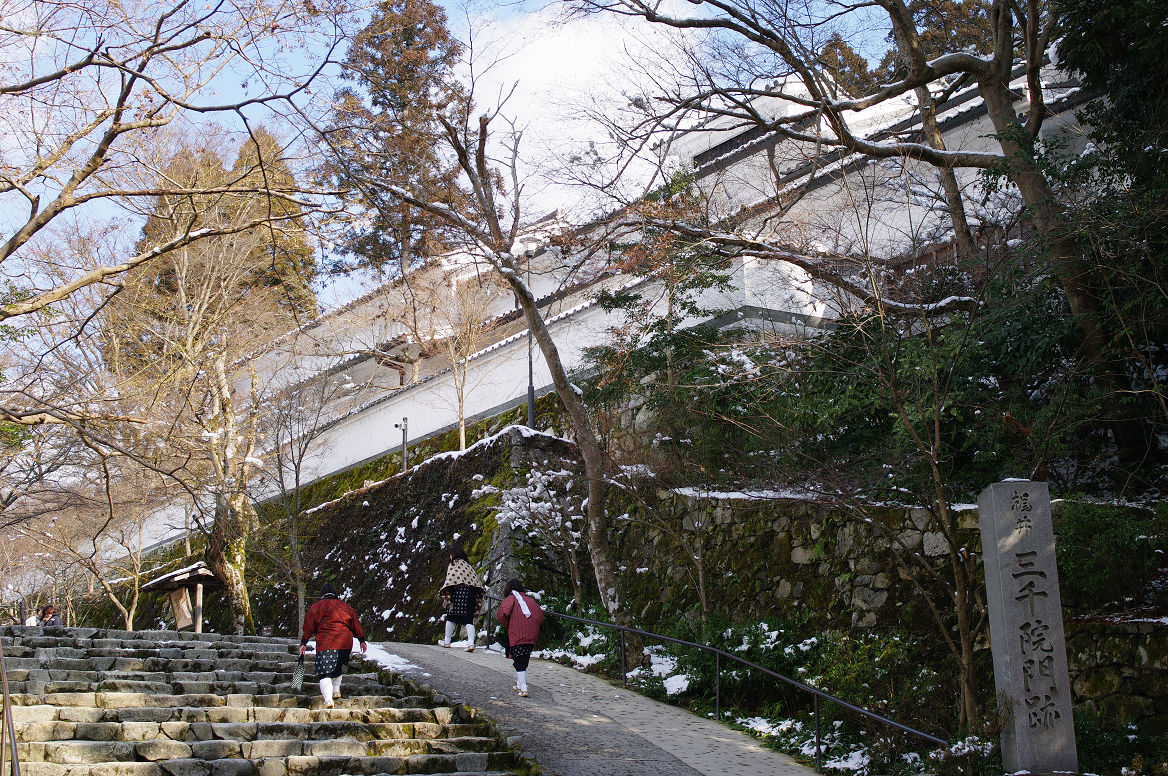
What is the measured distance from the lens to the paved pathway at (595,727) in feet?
26.2

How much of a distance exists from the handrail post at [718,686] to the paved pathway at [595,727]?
0.17 m

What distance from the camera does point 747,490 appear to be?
11.8 meters

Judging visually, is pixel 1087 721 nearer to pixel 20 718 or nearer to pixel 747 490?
pixel 747 490

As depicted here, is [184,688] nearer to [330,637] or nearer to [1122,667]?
[330,637]

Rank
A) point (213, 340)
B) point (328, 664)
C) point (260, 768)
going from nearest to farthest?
point (260, 768) < point (328, 664) < point (213, 340)

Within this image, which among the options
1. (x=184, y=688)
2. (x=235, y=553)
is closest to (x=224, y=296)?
(x=235, y=553)

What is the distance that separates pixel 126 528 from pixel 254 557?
654cm

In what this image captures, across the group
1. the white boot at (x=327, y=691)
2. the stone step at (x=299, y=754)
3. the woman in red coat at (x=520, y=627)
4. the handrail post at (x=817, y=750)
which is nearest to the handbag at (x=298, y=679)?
the white boot at (x=327, y=691)

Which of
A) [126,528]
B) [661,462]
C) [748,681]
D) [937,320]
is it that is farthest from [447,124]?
[126,528]

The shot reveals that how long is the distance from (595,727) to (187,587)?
1019 cm

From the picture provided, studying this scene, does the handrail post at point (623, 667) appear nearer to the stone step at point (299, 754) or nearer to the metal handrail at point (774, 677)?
the metal handrail at point (774, 677)

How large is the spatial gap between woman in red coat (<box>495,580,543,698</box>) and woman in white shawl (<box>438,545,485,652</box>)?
329 cm

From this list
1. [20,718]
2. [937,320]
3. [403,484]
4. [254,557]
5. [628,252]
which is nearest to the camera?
[20,718]

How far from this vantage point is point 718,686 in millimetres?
10102
